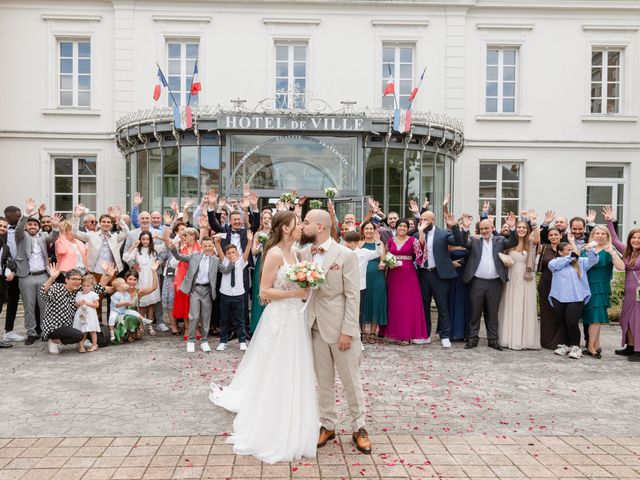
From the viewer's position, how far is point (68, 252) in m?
8.40

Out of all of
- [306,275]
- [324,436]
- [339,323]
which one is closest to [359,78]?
[339,323]

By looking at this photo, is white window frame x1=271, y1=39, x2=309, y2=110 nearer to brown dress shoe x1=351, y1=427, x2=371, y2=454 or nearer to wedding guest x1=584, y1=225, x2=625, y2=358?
wedding guest x1=584, y1=225, x2=625, y2=358

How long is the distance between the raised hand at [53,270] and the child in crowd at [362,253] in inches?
173

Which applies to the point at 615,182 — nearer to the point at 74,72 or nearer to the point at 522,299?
the point at 522,299

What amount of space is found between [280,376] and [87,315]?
4.65 metres

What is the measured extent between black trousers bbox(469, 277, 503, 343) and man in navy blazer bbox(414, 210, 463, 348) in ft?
1.19

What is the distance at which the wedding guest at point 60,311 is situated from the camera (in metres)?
7.59

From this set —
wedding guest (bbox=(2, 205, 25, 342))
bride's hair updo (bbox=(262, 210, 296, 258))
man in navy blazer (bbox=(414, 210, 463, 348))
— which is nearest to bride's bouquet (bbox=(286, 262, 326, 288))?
bride's hair updo (bbox=(262, 210, 296, 258))

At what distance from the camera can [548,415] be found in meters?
5.34

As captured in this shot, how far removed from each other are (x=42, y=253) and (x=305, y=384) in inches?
230

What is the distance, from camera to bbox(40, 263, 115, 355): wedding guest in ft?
24.9

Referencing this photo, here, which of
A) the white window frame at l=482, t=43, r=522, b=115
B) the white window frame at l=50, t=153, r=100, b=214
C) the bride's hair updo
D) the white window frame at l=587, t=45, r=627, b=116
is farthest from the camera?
the white window frame at l=587, t=45, r=627, b=116

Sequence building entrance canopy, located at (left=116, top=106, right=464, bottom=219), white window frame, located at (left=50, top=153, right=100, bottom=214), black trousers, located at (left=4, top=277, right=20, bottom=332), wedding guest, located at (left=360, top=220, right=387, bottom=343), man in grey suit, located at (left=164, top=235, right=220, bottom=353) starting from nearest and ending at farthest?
man in grey suit, located at (left=164, top=235, right=220, bottom=353)
black trousers, located at (left=4, top=277, right=20, bottom=332)
wedding guest, located at (left=360, top=220, right=387, bottom=343)
building entrance canopy, located at (left=116, top=106, right=464, bottom=219)
white window frame, located at (left=50, top=153, right=100, bottom=214)

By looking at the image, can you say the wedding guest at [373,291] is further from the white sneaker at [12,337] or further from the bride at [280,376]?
the white sneaker at [12,337]
